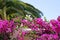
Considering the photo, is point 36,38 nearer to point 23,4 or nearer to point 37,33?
point 37,33

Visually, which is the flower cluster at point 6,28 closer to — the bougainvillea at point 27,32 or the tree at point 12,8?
the bougainvillea at point 27,32

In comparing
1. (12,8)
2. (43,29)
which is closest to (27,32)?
(43,29)

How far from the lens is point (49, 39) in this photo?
9.96 ft

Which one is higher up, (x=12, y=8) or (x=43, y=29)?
(x=12, y=8)

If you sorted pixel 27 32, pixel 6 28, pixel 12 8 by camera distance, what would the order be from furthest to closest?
pixel 12 8
pixel 27 32
pixel 6 28

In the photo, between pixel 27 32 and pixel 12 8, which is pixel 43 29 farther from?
pixel 12 8

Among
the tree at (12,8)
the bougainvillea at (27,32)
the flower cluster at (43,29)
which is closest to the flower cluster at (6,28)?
the bougainvillea at (27,32)

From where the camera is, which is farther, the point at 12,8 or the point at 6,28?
the point at 12,8

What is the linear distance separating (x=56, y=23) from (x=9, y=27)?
2.44ft

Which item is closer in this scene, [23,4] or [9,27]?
[9,27]

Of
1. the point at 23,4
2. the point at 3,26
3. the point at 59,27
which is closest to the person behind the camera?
the point at 59,27

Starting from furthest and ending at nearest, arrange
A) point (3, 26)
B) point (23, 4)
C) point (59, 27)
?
point (23, 4) → point (3, 26) → point (59, 27)

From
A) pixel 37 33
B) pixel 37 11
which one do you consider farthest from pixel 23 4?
pixel 37 33

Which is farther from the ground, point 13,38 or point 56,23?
point 56,23
